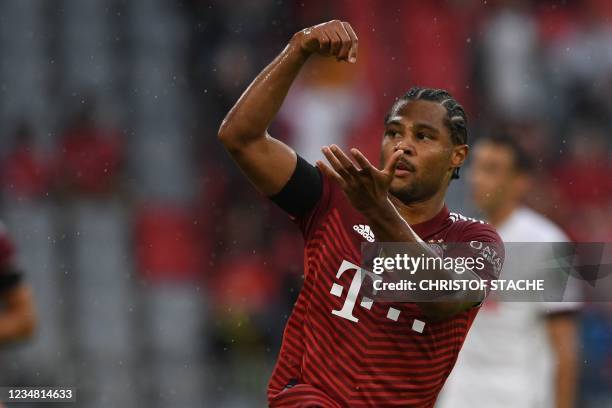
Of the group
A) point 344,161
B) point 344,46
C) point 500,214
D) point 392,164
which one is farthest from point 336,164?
point 500,214

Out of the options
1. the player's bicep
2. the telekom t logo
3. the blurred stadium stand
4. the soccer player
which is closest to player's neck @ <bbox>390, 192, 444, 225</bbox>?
the soccer player

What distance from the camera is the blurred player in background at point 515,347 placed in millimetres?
6211

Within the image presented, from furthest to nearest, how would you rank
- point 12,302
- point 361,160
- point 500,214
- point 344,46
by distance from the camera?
1. point 500,214
2. point 12,302
3. point 344,46
4. point 361,160

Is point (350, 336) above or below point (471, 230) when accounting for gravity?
below

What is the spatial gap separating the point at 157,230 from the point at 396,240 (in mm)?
7437

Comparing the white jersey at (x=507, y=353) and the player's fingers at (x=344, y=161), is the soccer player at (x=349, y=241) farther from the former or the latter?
the white jersey at (x=507, y=353)

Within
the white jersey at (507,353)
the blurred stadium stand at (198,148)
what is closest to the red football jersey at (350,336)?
the white jersey at (507,353)

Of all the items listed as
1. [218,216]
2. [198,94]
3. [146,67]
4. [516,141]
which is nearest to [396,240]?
[516,141]

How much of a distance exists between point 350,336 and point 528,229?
2.64 meters

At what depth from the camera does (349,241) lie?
406 cm

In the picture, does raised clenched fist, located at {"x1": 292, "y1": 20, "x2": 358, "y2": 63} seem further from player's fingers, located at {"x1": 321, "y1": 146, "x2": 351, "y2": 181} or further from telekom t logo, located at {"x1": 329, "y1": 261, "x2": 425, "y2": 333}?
telekom t logo, located at {"x1": 329, "y1": 261, "x2": 425, "y2": 333}

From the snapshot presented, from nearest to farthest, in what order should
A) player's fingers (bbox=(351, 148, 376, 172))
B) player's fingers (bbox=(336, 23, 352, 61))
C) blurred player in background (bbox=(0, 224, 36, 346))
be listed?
player's fingers (bbox=(351, 148, 376, 172))
player's fingers (bbox=(336, 23, 352, 61))
blurred player in background (bbox=(0, 224, 36, 346))

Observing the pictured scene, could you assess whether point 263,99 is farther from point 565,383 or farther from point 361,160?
point 565,383

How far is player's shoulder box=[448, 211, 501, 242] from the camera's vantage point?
4.11 meters
